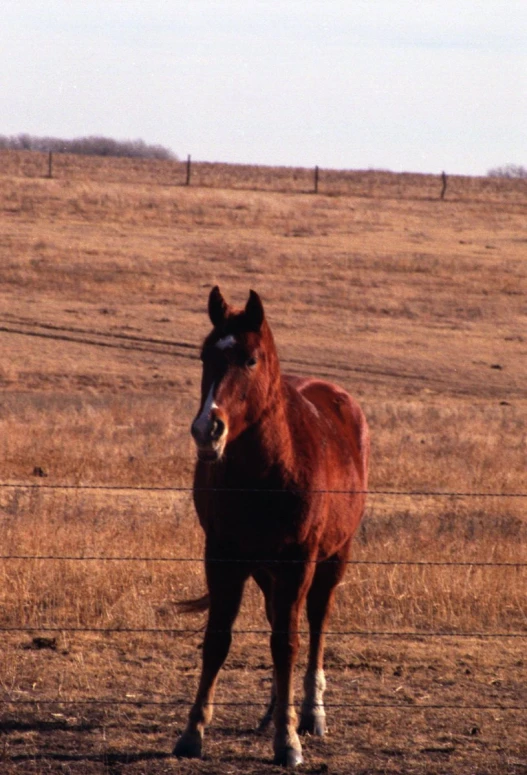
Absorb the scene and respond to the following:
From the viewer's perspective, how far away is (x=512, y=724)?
562 cm


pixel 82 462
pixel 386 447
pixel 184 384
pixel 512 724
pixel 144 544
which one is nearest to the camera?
pixel 512 724

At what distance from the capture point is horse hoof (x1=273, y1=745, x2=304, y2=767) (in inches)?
199

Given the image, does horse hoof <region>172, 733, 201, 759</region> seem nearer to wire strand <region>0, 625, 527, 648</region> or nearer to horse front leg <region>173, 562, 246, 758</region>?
horse front leg <region>173, 562, 246, 758</region>

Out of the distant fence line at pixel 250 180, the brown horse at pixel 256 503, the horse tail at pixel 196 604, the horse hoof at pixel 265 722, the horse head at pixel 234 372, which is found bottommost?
the horse hoof at pixel 265 722

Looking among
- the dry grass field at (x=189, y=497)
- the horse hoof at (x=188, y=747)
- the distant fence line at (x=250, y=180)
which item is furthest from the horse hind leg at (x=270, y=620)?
the distant fence line at (x=250, y=180)

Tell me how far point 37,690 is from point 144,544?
7.67 feet

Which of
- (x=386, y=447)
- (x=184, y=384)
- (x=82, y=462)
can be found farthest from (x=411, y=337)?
(x=82, y=462)

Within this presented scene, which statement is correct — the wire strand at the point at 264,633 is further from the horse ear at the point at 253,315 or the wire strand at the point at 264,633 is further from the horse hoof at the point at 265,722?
the horse ear at the point at 253,315

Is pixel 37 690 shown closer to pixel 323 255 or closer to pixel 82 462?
pixel 82 462

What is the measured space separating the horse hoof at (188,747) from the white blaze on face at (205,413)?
4.90 feet

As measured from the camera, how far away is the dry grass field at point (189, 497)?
5.55m

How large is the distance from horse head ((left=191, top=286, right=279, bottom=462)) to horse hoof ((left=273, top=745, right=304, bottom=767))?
4.46 ft

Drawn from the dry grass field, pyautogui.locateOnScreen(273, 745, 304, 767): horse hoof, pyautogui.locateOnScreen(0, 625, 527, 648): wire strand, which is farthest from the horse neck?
→ pyautogui.locateOnScreen(0, 625, 527, 648): wire strand

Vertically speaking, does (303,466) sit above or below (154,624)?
above
